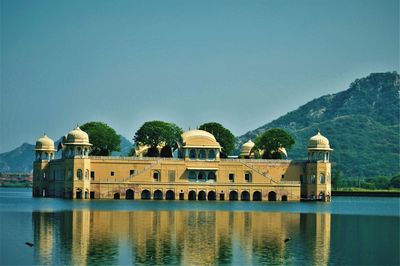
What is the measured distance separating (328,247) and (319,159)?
53097mm

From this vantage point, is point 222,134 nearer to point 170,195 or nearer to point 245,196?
point 245,196

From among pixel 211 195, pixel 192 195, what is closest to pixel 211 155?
pixel 211 195

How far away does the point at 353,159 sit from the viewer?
186 metres

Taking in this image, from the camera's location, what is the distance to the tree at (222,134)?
102 metres

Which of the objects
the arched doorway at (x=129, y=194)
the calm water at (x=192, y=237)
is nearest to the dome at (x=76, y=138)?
the arched doorway at (x=129, y=194)

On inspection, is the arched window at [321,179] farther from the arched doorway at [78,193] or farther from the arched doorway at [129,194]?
the arched doorway at [78,193]

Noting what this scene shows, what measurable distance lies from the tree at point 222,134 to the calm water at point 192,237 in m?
38.2

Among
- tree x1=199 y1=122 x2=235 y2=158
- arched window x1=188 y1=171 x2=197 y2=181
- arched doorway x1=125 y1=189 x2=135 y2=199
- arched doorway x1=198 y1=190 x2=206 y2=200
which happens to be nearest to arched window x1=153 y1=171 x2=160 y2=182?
arched doorway x1=125 y1=189 x2=135 y2=199

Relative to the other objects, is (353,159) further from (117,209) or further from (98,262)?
(98,262)

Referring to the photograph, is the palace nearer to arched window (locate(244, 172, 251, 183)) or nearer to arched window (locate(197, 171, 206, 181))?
arched window (locate(244, 172, 251, 183))

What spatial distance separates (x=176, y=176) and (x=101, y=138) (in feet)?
41.3

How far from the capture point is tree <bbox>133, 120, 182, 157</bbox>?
100 metres

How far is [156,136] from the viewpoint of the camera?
10019cm

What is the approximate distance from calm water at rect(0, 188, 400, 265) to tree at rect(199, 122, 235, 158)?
38158mm
